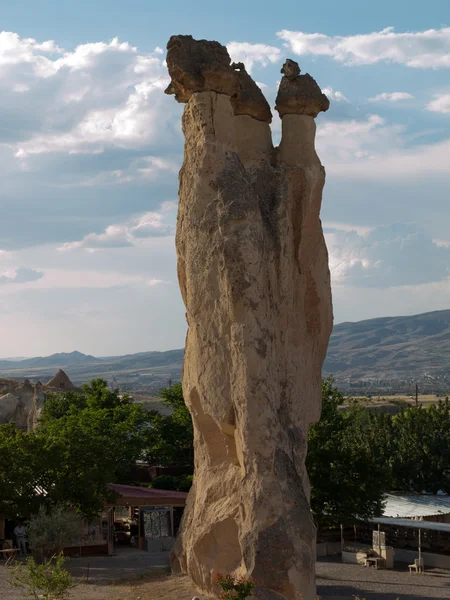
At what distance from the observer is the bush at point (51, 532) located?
22.9 meters

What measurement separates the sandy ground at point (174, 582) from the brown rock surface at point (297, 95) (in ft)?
40.9

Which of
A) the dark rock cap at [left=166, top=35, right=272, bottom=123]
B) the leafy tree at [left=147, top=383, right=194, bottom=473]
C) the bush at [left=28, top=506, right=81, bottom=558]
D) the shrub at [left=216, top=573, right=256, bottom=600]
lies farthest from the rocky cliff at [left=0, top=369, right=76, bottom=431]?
the shrub at [left=216, top=573, right=256, bottom=600]

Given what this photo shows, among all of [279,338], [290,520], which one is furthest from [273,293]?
[290,520]

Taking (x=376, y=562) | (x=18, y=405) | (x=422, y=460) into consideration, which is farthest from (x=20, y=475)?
(x=18, y=405)

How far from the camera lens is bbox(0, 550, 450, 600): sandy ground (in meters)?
A: 19.7

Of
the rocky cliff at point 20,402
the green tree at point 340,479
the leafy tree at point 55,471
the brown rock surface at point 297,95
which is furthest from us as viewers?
the rocky cliff at point 20,402

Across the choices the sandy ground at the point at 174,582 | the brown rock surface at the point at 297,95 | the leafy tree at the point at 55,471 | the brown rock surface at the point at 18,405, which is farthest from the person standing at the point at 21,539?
the brown rock surface at the point at 18,405

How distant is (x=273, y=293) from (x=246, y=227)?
1.77 meters

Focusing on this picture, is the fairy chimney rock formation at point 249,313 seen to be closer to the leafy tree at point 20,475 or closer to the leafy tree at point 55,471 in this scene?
the leafy tree at point 55,471

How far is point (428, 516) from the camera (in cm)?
3331

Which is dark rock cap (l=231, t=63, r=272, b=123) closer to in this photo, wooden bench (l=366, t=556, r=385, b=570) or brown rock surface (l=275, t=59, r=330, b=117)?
brown rock surface (l=275, t=59, r=330, b=117)

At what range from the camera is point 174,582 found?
66.3ft

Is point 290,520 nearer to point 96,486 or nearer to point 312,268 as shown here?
point 312,268

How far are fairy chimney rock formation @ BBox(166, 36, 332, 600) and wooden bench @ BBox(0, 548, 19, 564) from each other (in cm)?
647
